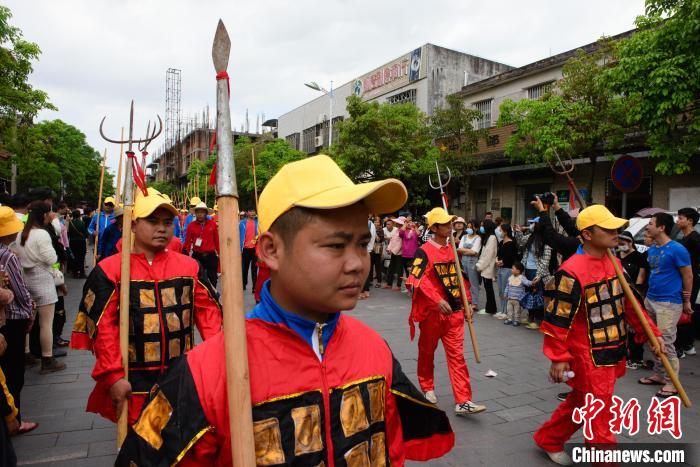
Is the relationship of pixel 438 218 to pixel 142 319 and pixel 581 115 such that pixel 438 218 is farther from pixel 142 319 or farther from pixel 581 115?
pixel 581 115

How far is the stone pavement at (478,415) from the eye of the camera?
13.1 ft

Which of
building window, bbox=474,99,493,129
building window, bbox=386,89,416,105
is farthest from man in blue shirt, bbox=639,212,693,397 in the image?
building window, bbox=386,89,416,105

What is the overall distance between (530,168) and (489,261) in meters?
12.4

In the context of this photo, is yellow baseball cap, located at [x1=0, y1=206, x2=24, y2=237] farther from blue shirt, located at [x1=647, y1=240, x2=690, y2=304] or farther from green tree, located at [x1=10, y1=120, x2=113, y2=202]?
green tree, located at [x1=10, y1=120, x2=113, y2=202]

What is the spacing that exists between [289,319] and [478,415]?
381cm

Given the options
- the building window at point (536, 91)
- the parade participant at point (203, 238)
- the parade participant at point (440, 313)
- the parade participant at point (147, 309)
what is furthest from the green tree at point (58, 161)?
the building window at point (536, 91)

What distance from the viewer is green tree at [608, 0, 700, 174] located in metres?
10.9

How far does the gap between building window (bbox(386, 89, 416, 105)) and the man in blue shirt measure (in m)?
23.6

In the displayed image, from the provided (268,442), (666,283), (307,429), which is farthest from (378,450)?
(666,283)

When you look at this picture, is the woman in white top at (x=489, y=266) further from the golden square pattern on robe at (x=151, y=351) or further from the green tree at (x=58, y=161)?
the green tree at (x=58, y=161)

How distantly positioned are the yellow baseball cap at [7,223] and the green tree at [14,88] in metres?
13.5

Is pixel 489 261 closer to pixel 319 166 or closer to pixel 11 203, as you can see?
pixel 11 203

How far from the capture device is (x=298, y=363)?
64.2 inches

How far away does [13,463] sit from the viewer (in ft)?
8.07
